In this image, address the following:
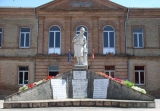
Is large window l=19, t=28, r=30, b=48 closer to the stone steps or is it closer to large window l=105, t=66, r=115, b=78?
large window l=105, t=66, r=115, b=78

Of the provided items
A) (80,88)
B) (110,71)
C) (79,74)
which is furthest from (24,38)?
(80,88)

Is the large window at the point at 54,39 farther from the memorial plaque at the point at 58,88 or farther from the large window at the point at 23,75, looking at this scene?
the memorial plaque at the point at 58,88

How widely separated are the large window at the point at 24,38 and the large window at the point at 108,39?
7.80 metres

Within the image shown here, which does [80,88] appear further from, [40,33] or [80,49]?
[40,33]

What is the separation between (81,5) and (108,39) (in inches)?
Result: 174

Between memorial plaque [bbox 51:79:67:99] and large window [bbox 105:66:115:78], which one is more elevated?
large window [bbox 105:66:115:78]

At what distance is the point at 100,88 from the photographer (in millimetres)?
14297

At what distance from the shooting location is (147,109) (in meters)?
11.3

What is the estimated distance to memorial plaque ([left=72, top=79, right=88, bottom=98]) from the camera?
14.2 metres

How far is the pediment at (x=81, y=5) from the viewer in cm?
2552

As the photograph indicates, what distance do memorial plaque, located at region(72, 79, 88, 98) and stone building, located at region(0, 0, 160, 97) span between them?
33.8 feet

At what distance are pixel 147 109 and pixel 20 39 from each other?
58.0 ft

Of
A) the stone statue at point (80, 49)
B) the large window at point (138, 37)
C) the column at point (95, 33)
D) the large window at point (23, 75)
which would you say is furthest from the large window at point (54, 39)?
the stone statue at point (80, 49)

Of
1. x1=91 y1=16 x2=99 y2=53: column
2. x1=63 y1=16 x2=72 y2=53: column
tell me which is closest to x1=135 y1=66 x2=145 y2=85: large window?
x1=91 y1=16 x2=99 y2=53: column
